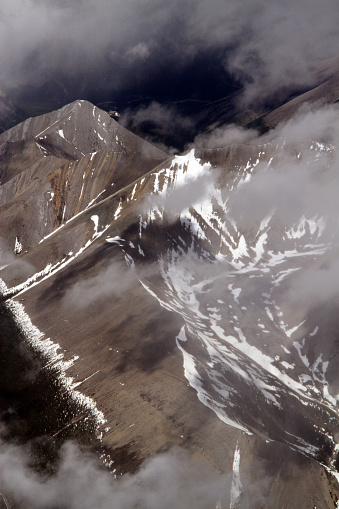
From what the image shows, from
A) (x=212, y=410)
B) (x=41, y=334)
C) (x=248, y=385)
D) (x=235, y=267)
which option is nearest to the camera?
(x=212, y=410)

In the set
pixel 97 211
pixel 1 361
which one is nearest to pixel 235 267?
pixel 97 211

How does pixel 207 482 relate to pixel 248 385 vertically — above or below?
above

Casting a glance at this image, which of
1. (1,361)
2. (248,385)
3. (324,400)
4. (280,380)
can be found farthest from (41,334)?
(324,400)

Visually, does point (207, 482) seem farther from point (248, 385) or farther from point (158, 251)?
point (158, 251)

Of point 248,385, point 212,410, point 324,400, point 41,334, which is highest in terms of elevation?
point 41,334

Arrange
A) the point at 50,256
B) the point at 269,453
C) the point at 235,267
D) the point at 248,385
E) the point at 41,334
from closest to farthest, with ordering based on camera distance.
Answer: the point at 269,453, the point at 248,385, the point at 41,334, the point at 50,256, the point at 235,267

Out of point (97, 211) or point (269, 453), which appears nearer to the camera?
point (269, 453)
